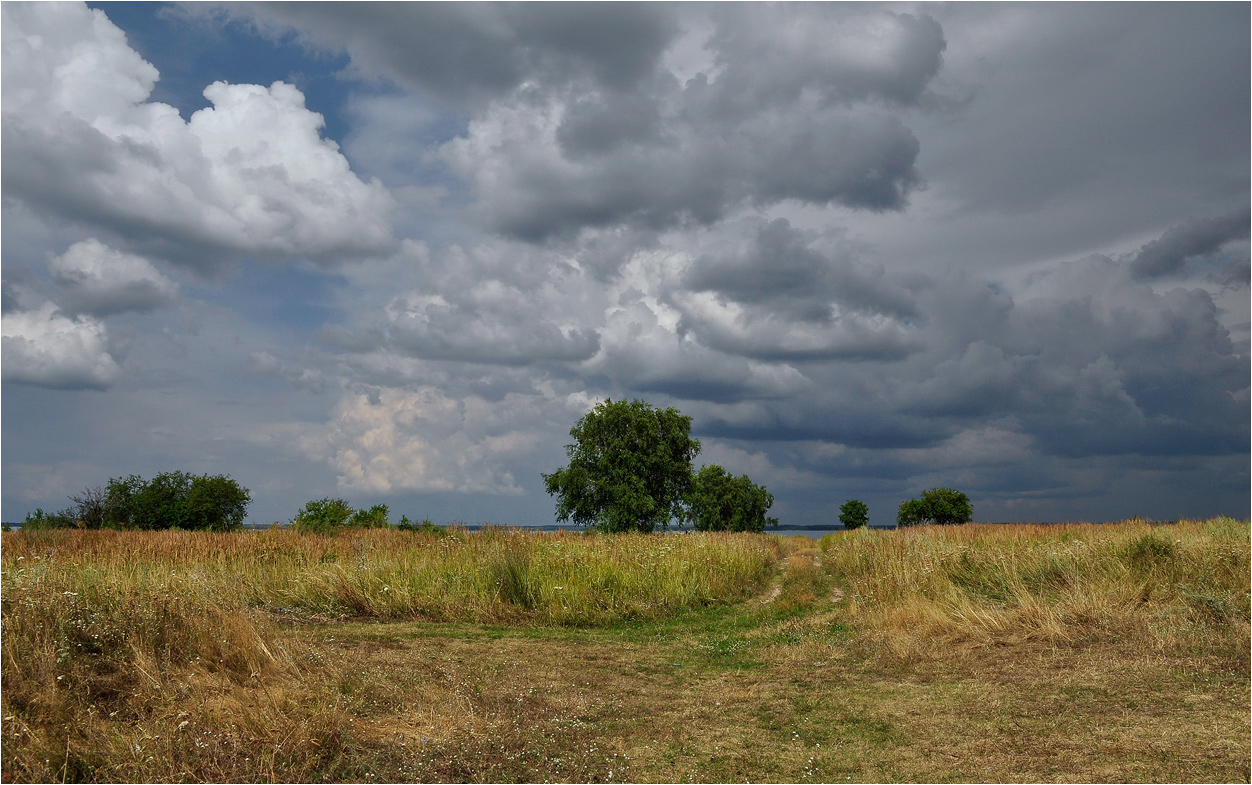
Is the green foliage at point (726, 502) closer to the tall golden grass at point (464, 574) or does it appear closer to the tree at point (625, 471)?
the tree at point (625, 471)

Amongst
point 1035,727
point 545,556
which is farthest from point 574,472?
point 1035,727

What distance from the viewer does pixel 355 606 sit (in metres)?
14.2

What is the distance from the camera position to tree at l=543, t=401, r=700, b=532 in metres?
46.1

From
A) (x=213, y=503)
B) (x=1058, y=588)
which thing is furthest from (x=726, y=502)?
(x=1058, y=588)

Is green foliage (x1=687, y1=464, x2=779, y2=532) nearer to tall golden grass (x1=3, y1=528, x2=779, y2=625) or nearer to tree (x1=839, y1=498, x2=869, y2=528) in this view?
tree (x1=839, y1=498, x2=869, y2=528)

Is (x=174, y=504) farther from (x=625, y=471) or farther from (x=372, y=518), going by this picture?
(x=625, y=471)

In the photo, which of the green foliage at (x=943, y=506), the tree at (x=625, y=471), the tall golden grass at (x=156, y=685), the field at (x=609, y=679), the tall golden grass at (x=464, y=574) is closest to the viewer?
the tall golden grass at (x=156, y=685)

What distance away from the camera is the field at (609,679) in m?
5.61

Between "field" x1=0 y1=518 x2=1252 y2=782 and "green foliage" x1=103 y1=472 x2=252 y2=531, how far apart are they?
27.2 m

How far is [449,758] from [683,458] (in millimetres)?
44910

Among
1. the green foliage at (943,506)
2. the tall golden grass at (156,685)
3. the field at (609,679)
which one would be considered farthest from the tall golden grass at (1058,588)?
the green foliage at (943,506)

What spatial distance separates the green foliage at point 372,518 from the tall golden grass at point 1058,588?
21.5m

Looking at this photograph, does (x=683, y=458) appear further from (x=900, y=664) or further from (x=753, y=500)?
(x=900, y=664)

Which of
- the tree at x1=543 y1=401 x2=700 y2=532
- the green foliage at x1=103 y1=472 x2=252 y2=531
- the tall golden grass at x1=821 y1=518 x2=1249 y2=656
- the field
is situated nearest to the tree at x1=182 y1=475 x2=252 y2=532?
the green foliage at x1=103 y1=472 x2=252 y2=531
